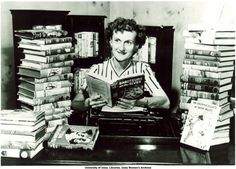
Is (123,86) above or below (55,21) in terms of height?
below

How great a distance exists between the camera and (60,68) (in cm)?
164

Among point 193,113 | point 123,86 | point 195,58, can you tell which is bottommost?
point 193,113

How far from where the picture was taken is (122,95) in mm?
1645

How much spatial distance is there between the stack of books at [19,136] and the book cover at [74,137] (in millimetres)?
92

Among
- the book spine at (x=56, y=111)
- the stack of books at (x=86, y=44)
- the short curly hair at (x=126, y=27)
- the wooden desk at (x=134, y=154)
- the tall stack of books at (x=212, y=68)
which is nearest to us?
the wooden desk at (x=134, y=154)

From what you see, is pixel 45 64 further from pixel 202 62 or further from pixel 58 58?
pixel 202 62

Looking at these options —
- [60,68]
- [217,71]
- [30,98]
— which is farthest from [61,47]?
[217,71]

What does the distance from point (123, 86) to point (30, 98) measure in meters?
0.46

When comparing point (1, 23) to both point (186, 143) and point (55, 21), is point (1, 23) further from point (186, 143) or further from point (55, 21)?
point (186, 143)

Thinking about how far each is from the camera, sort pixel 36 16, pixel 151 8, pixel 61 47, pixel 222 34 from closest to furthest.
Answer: pixel 222 34
pixel 61 47
pixel 36 16
pixel 151 8

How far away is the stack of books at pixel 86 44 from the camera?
2.14 meters

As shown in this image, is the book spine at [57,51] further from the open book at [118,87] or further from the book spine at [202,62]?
the book spine at [202,62]

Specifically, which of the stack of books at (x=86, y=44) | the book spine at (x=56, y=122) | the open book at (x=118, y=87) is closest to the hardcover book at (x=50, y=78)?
the open book at (x=118, y=87)

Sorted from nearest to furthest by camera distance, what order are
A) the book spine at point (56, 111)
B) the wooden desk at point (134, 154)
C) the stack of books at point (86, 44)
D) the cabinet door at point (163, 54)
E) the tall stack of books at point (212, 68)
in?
1. the wooden desk at point (134, 154)
2. the tall stack of books at point (212, 68)
3. the book spine at point (56, 111)
4. the cabinet door at point (163, 54)
5. the stack of books at point (86, 44)
